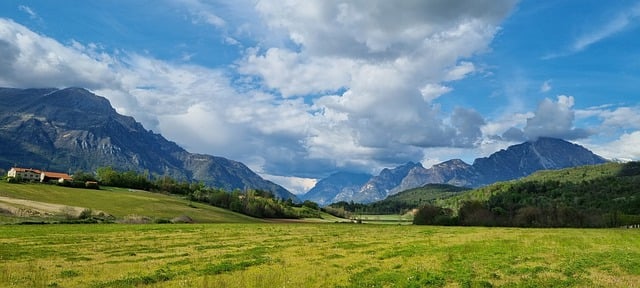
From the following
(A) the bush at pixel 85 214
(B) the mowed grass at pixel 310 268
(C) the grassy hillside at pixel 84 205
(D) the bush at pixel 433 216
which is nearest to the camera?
(B) the mowed grass at pixel 310 268

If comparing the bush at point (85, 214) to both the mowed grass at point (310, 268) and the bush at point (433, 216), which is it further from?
the bush at point (433, 216)

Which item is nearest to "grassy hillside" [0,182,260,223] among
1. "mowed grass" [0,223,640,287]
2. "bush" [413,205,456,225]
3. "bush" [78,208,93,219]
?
"bush" [78,208,93,219]

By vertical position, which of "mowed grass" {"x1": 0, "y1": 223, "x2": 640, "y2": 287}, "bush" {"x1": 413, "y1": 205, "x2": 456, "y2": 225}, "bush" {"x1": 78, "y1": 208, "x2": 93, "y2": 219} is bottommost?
"bush" {"x1": 78, "y1": 208, "x2": 93, "y2": 219}

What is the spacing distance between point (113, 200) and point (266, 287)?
466 feet

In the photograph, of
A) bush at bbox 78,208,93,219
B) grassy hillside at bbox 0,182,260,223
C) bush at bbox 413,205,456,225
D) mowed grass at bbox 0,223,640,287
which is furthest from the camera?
bush at bbox 413,205,456,225

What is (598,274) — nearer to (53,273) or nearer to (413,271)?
(413,271)

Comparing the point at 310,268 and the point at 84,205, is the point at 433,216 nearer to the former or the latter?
the point at 84,205

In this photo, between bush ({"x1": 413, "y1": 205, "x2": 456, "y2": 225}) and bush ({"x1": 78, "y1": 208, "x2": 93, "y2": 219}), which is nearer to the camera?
bush ({"x1": 78, "y1": 208, "x2": 93, "y2": 219})

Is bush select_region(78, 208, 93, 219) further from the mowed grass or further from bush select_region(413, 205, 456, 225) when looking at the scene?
bush select_region(413, 205, 456, 225)

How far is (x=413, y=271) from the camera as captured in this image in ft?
94.1

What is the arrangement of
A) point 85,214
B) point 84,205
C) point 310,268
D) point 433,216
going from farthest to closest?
1. point 433,216
2. point 84,205
3. point 85,214
4. point 310,268

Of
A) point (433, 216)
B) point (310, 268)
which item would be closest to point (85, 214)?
point (310, 268)

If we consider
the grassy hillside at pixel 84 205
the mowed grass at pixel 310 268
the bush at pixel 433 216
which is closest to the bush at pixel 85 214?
the grassy hillside at pixel 84 205

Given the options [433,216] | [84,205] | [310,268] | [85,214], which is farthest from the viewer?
[433,216]
